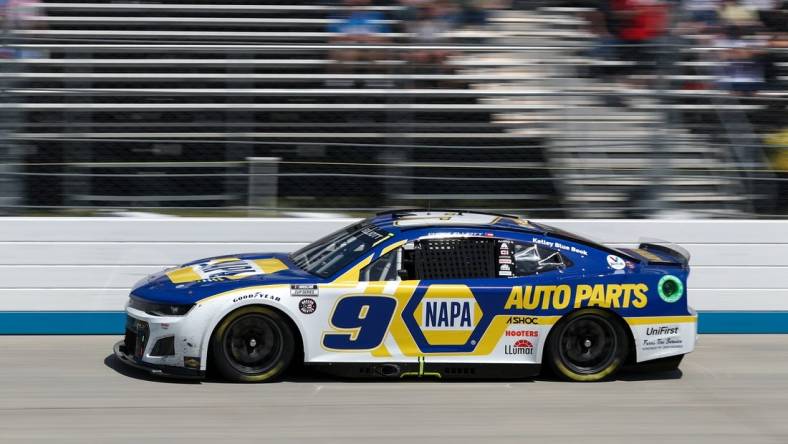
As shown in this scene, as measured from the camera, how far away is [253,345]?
23.3 feet

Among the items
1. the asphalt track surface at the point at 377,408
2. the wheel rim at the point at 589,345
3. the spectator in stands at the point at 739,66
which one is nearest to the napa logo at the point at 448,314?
the asphalt track surface at the point at 377,408

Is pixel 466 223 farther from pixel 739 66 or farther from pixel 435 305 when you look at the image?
pixel 739 66

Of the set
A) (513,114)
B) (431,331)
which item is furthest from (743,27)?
(431,331)

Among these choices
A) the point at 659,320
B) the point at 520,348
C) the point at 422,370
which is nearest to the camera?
the point at 422,370

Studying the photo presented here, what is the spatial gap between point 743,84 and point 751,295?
2.16 meters

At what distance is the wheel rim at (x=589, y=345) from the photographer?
24.4 feet

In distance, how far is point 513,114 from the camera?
969 cm

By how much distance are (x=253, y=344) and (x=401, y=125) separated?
3.12m

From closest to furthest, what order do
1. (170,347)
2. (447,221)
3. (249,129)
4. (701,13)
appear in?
1. (170,347)
2. (447,221)
3. (249,129)
4. (701,13)

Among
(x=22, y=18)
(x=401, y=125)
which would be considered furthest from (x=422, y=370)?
(x=22, y=18)

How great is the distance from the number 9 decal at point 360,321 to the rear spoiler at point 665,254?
2.13 m

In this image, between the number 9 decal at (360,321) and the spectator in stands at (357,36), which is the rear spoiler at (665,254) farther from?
the spectator in stands at (357,36)

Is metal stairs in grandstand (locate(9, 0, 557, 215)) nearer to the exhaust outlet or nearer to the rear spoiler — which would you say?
the rear spoiler

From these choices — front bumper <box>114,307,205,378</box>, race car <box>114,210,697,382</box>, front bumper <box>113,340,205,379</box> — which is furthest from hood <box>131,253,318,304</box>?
front bumper <box>113,340,205,379</box>
